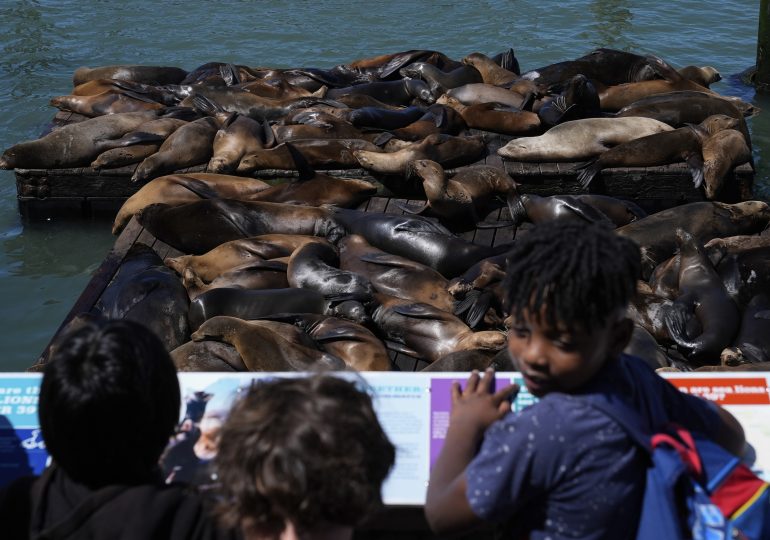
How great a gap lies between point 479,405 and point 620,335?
38cm

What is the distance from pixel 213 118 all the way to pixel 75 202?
145 cm

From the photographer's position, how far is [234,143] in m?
8.26

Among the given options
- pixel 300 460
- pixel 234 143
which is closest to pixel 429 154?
pixel 234 143

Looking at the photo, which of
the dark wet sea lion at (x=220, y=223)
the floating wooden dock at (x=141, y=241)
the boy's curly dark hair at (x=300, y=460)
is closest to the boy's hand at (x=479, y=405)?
the boy's curly dark hair at (x=300, y=460)

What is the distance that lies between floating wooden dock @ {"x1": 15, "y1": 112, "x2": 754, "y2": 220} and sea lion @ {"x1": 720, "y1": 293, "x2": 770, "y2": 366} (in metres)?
2.45

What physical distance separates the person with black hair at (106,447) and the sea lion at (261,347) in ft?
9.20

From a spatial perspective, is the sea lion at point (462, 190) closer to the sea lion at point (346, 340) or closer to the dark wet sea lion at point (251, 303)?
the dark wet sea lion at point (251, 303)

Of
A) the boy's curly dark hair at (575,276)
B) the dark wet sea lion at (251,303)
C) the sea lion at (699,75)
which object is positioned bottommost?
the dark wet sea lion at (251,303)

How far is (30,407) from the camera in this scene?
2.85 m

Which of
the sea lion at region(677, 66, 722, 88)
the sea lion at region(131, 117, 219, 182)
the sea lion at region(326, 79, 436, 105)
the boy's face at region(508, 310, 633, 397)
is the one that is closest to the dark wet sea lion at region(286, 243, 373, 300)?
the sea lion at region(131, 117, 219, 182)

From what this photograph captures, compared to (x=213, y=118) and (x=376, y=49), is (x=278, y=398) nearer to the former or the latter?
(x=213, y=118)

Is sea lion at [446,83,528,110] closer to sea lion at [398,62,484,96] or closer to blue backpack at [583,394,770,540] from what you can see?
sea lion at [398,62,484,96]

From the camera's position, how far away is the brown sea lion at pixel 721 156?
24.5 feet

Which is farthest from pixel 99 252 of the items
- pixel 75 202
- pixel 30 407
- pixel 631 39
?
pixel 631 39
